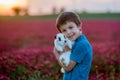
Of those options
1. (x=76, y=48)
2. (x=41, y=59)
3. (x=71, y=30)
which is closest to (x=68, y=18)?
(x=71, y=30)

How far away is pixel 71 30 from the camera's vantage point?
4.59 m

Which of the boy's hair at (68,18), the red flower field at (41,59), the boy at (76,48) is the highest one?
the boy's hair at (68,18)

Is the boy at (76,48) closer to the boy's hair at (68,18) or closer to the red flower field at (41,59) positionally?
the boy's hair at (68,18)

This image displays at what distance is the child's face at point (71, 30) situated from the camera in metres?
4.59

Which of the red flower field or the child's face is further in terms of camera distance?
the red flower field

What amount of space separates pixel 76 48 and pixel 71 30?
0.55ft

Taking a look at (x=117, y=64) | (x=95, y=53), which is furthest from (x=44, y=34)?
(x=117, y=64)

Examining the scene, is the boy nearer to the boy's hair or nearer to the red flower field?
the boy's hair

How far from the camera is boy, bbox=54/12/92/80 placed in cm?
460

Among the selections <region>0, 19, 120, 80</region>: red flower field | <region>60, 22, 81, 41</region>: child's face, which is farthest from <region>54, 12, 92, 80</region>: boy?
<region>0, 19, 120, 80</region>: red flower field

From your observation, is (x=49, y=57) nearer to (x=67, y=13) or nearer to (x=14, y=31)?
(x=67, y=13)

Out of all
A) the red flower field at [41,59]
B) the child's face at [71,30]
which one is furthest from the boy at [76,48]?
the red flower field at [41,59]

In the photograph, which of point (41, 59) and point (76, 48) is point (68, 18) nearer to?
point (76, 48)

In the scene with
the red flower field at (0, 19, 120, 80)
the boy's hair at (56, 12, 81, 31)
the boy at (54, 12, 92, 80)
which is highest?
the boy's hair at (56, 12, 81, 31)
